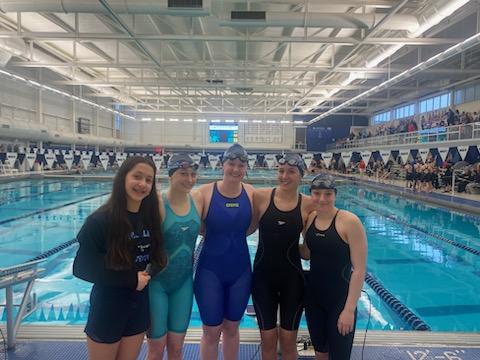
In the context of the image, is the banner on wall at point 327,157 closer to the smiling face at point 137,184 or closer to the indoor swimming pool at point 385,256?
the indoor swimming pool at point 385,256

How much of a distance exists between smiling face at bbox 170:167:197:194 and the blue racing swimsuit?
19cm

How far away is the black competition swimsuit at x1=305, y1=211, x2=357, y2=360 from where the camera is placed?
75.7 inches

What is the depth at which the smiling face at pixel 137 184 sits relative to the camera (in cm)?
160

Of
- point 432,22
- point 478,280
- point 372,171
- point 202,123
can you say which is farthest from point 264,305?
point 202,123

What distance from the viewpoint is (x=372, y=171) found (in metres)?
21.2

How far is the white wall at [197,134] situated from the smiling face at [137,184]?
32000 mm

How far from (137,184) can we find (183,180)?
1.32 feet

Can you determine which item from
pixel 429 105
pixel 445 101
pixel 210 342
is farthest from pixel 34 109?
pixel 429 105

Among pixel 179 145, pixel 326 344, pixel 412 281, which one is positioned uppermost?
pixel 179 145

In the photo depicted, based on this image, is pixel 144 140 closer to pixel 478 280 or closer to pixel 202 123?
pixel 202 123

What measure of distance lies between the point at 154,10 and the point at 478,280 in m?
7.09

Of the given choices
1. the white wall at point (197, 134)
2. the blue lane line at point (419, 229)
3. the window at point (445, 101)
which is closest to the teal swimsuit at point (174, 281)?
the blue lane line at point (419, 229)

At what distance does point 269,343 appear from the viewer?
209 centimetres

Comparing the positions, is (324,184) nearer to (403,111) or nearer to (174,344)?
(174,344)
